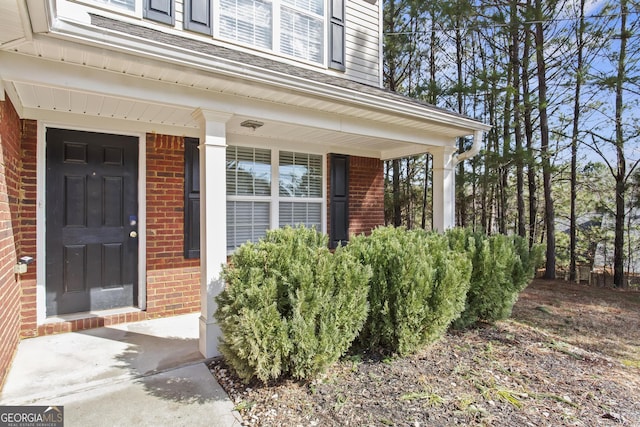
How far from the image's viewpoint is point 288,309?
2.56 m

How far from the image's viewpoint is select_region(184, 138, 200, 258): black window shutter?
4.23 metres

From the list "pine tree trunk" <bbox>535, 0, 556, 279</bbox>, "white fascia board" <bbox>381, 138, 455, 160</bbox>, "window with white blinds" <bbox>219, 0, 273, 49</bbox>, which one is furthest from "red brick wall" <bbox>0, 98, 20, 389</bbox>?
"pine tree trunk" <bbox>535, 0, 556, 279</bbox>

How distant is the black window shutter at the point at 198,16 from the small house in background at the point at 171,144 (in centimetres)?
1

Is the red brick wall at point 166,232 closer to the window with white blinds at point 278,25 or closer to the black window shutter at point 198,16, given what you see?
the black window shutter at point 198,16

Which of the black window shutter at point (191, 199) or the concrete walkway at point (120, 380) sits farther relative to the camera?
the black window shutter at point (191, 199)

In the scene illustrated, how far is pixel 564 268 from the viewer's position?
8.88 meters

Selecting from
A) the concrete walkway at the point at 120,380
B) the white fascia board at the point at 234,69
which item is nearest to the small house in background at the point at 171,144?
the white fascia board at the point at 234,69

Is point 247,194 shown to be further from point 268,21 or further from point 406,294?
point 406,294

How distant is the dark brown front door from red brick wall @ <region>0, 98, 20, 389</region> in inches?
14.7

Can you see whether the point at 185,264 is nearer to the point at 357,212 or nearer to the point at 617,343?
the point at 357,212

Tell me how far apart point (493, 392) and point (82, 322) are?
3898 millimetres

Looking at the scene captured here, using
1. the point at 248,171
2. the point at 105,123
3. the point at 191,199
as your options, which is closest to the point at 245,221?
the point at 248,171

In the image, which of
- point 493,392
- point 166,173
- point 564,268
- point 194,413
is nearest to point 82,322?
point 166,173

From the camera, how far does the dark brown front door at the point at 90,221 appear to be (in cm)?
363
